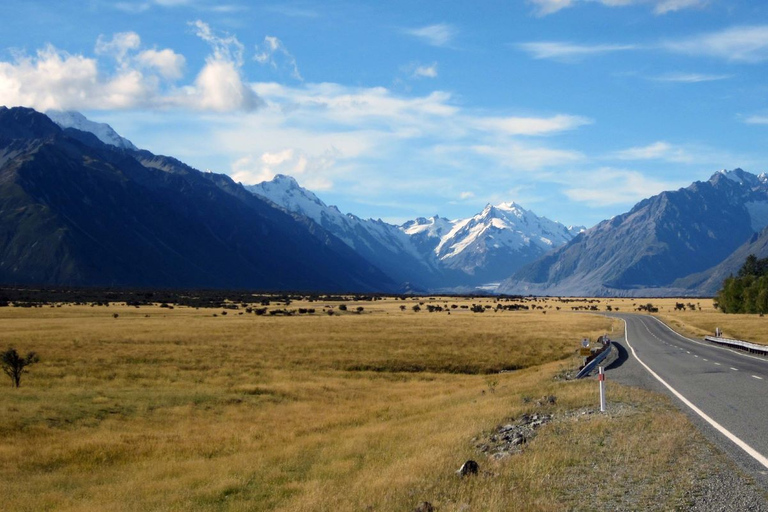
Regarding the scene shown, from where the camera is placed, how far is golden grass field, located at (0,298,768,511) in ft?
41.1

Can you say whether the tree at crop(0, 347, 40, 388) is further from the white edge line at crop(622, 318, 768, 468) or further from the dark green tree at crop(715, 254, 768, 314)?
the dark green tree at crop(715, 254, 768, 314)

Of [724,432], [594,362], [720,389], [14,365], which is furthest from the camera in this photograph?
[594,362]

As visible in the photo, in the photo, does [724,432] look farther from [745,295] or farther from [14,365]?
[745,295]

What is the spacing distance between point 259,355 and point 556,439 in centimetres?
3653

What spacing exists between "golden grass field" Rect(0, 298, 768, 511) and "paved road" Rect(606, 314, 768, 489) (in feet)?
3.04

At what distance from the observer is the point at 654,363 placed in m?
34.6

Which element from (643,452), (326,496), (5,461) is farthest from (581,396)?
(5,461)

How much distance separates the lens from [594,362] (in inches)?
1328

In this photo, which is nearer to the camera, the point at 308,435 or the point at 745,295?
the point at 308,435

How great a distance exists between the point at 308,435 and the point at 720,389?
46.8ft

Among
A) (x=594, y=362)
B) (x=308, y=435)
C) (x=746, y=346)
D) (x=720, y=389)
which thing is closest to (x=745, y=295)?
(x=746, y=346)

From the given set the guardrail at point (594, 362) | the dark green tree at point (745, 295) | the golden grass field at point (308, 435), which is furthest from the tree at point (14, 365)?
the dark green tree at point (745, 295)

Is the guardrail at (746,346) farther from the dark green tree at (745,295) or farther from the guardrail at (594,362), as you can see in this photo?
the dark green tree at (745,295)

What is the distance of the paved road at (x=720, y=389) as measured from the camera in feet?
44.1
